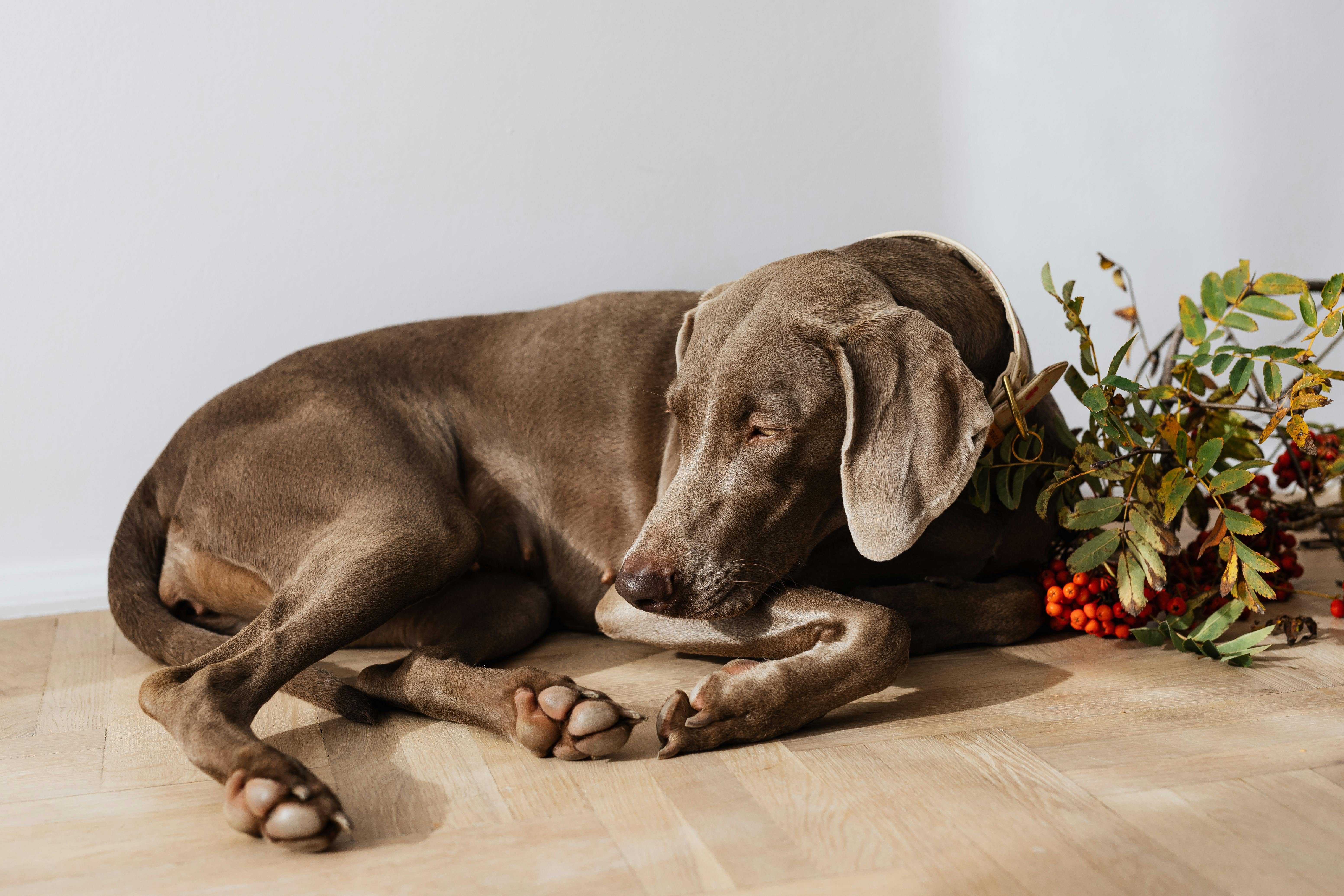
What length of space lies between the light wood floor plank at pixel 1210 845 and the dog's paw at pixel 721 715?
552 mm

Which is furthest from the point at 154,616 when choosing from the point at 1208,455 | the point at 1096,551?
the point at 1208,455

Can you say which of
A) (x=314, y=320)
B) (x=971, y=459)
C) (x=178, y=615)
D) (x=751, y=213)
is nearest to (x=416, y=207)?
(x=314, y=320)

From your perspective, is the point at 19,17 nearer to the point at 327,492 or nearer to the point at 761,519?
the point at 327,492

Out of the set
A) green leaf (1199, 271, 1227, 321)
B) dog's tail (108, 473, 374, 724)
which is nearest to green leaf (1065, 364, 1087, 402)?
green leaf (1199, 271, 1227, 321)

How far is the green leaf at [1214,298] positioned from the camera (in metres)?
2.27

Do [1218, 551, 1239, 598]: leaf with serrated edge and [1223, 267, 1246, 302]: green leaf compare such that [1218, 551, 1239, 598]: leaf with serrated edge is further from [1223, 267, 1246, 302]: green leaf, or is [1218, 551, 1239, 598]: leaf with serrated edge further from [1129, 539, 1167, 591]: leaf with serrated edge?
[1223, 267, 1246, 302]: green leaf

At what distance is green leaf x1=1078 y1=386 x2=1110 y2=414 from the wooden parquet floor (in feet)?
1.78

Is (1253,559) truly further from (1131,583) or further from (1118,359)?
(1118,359)

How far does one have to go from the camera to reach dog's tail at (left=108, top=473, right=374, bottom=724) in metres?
2.07

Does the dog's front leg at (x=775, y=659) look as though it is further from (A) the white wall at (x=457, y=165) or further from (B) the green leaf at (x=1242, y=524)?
(A) the white wall at (x=457, y=165)

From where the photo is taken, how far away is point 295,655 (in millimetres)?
1951

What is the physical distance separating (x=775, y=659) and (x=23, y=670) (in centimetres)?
177

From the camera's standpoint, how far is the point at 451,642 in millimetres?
2303

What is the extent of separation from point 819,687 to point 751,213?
190cm
